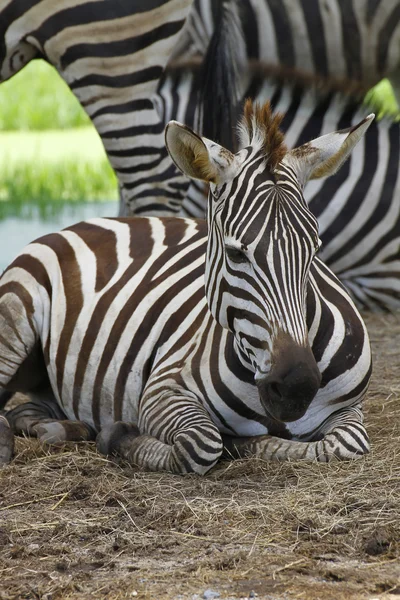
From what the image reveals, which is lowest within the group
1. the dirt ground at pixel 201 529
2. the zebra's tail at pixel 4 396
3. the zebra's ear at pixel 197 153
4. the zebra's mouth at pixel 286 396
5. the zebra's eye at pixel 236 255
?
the dirt ground at pixel 201 529

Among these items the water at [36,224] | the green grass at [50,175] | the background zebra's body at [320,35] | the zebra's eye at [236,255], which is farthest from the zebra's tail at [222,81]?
the green grass at [50,175]

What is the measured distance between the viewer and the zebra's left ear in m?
4.80

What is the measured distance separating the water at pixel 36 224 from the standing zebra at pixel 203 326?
4.52 metres

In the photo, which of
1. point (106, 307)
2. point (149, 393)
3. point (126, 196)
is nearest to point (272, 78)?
point (126, 196)

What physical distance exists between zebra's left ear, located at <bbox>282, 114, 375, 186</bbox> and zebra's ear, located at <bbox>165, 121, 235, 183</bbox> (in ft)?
0.90

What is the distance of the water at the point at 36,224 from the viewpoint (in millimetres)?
10891

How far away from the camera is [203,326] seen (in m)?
5.29

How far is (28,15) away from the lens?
7.04m

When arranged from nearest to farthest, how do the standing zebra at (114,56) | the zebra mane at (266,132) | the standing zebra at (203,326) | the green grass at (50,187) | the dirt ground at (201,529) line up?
1. the dirt ground at (201,529)
2. the standing zebra at (203,326)
3. the zebra mane at (266,132)
4. the standing zebra at (114,56)
5. the green grass at (50,187)

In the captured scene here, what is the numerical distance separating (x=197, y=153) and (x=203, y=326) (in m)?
0.94

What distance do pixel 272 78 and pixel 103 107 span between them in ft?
7.67

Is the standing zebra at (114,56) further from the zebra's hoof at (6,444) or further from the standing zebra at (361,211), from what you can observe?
the zebra's hoof at (6,444)

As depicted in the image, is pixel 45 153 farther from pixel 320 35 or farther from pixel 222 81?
pixel 222 81

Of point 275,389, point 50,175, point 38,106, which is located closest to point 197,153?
point 275,389
